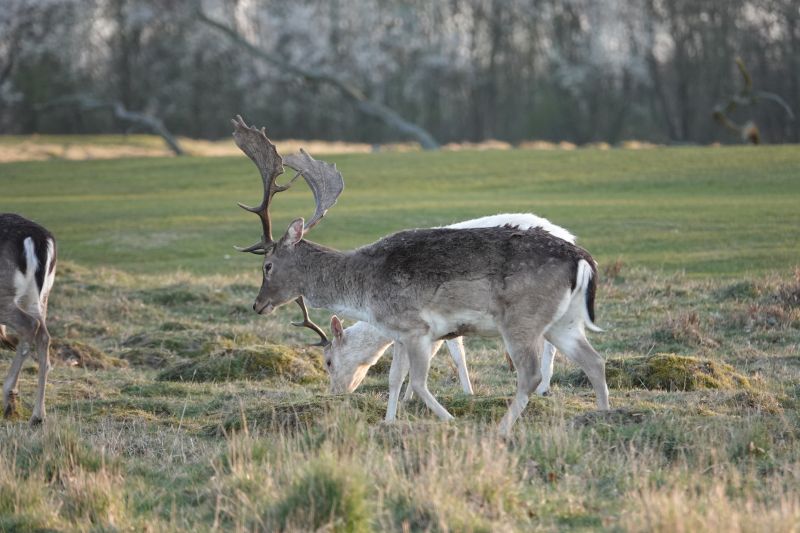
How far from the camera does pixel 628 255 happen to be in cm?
2092

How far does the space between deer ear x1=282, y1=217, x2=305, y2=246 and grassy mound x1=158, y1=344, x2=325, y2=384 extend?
7.10 ft

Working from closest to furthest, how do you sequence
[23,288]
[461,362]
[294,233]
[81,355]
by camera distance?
[23,288]
[294,233]
[461,362]
[81,355]

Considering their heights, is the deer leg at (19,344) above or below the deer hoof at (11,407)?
above

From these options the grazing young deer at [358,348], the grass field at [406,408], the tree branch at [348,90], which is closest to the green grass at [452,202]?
the grass field at [406,408]

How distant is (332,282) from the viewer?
31.9 feet

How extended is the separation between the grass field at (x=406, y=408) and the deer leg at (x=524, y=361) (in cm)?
39

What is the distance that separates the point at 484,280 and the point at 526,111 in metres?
58.3

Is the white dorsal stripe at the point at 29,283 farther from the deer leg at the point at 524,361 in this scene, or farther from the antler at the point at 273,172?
the deer leg at the point at 524,361

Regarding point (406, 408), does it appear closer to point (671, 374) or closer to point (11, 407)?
point (671, 374)

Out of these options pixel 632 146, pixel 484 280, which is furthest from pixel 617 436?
pixel 632 146

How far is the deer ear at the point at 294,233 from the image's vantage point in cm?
997

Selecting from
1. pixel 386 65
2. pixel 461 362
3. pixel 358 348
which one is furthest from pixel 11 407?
pixel 386 65

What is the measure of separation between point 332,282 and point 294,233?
0.65 metres

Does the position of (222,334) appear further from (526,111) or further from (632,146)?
(526,111)
